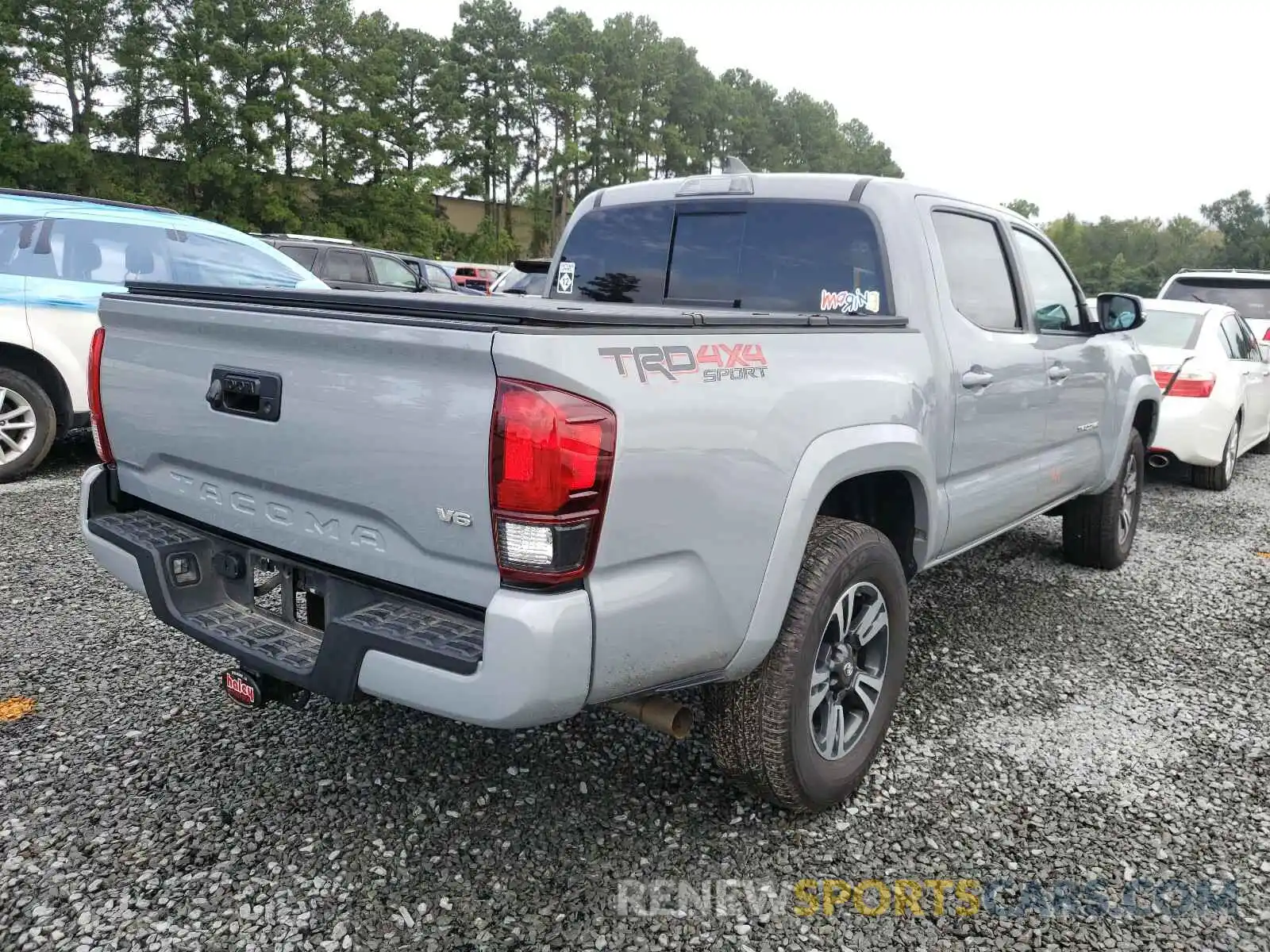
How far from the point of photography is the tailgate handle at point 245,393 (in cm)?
232

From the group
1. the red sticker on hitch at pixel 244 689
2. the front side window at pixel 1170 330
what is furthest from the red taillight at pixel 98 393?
the front side window at pixel 1170 330

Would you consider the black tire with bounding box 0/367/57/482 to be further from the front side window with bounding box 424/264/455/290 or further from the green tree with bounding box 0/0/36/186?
the green tree with bounding box 0/0/36/186

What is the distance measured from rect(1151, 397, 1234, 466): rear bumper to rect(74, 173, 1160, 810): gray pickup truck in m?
4.43

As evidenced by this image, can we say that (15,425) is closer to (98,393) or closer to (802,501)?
(98,393)

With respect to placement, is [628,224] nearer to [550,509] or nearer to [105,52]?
[550,509]

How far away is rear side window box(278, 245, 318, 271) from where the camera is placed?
12.2 metres

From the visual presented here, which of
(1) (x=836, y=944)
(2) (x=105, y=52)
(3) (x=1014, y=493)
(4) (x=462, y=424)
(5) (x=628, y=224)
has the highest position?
(2) (x=105, y=52)

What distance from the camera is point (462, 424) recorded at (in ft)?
6.49

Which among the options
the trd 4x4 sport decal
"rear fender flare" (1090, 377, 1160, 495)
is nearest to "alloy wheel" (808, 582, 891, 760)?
the trd 4x4 sport decal

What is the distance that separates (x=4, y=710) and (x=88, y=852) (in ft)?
3.43

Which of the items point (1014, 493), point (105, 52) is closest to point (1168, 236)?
point (105, 52)

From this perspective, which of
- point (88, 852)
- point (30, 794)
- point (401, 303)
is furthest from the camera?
point (30, 794)

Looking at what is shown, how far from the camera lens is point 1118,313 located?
446 cm

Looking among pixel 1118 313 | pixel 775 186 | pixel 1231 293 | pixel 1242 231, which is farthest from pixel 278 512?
pixel 1242 231
